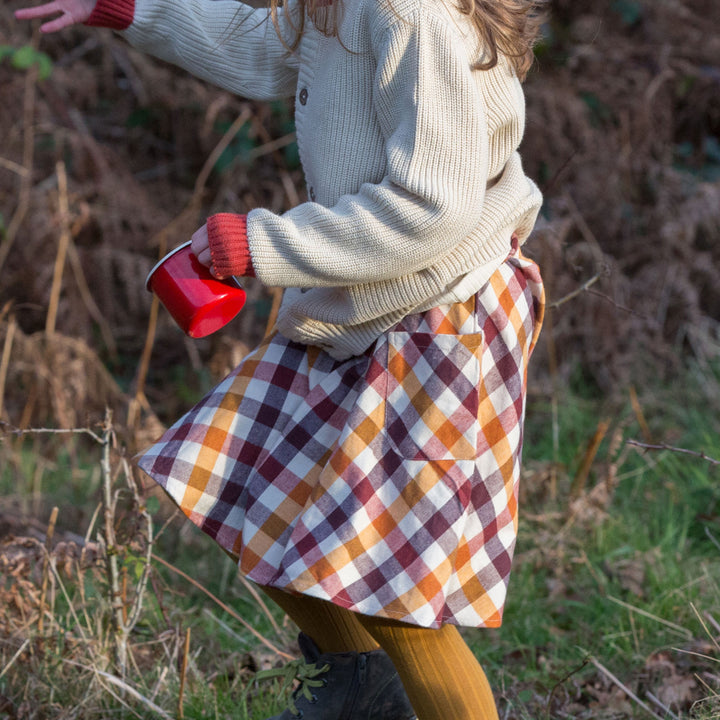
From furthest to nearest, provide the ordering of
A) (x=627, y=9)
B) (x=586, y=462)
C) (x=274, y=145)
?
(x=627, y=9) < (x=274, y=145) < (x=586, y=462)

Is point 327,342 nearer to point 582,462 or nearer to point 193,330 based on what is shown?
point 193,330

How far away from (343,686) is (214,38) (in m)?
1.31

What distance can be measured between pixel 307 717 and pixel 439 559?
18.3 inches

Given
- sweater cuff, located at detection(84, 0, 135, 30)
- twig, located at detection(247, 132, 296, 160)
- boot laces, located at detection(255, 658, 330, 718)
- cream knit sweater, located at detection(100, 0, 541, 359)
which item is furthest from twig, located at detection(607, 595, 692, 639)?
twig, located at detection(247, 132, 296, 160)

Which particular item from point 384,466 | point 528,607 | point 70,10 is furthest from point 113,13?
point 528,607

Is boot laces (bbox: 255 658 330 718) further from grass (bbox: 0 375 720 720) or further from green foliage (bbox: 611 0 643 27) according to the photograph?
green foliage (bbox: 611 0 643 27)

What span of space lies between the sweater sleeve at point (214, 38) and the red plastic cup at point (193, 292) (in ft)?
1.72

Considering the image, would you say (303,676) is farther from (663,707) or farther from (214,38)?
(214,38)

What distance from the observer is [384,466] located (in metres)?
1.57

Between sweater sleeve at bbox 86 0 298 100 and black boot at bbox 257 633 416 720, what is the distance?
112cm

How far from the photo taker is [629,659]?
233 centimetres

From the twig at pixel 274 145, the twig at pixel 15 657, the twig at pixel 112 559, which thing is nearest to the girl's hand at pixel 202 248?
the twig at pixel 112 559

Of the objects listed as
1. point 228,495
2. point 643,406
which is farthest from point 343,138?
point 643,406

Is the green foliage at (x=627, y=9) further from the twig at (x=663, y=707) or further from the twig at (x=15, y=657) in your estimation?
the twig at (x=15, y=657)
